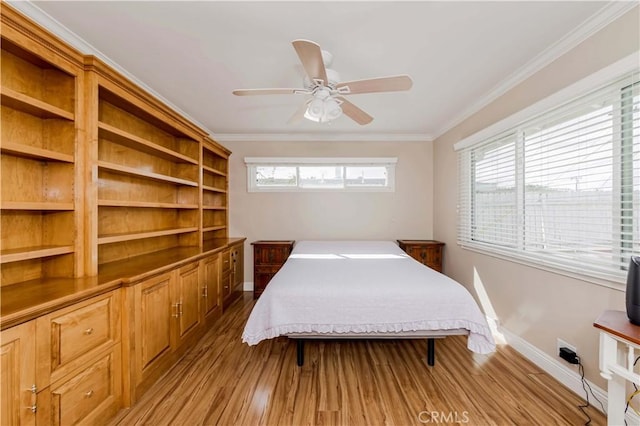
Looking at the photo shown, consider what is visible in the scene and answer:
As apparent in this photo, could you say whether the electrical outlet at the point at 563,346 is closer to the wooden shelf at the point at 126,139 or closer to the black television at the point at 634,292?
the black television at the point at 634,292

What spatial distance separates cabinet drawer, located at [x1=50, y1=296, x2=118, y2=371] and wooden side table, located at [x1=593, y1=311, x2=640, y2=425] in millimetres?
2690

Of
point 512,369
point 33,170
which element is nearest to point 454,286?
point 512,369

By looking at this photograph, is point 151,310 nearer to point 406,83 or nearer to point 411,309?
point 411,309

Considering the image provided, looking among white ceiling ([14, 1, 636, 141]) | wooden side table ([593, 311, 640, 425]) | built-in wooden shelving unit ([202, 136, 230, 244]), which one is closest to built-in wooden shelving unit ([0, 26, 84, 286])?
white ceiling ([14, 1, 636, 141])

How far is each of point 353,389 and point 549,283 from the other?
1745mm

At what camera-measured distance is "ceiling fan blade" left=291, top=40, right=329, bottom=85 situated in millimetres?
1389

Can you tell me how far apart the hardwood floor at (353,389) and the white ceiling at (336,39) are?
2.49 metres

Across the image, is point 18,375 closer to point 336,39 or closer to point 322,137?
point 336,39

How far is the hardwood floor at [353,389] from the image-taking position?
163cm

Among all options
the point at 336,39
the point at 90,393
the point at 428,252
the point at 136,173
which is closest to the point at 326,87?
the point at 336,39

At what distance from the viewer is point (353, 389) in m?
1.88

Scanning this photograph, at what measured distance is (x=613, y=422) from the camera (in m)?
1.33

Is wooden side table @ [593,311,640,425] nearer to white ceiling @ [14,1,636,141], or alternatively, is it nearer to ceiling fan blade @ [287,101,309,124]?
white ceiling @ [14,1,636,141]

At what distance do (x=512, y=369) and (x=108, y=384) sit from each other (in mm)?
2928
